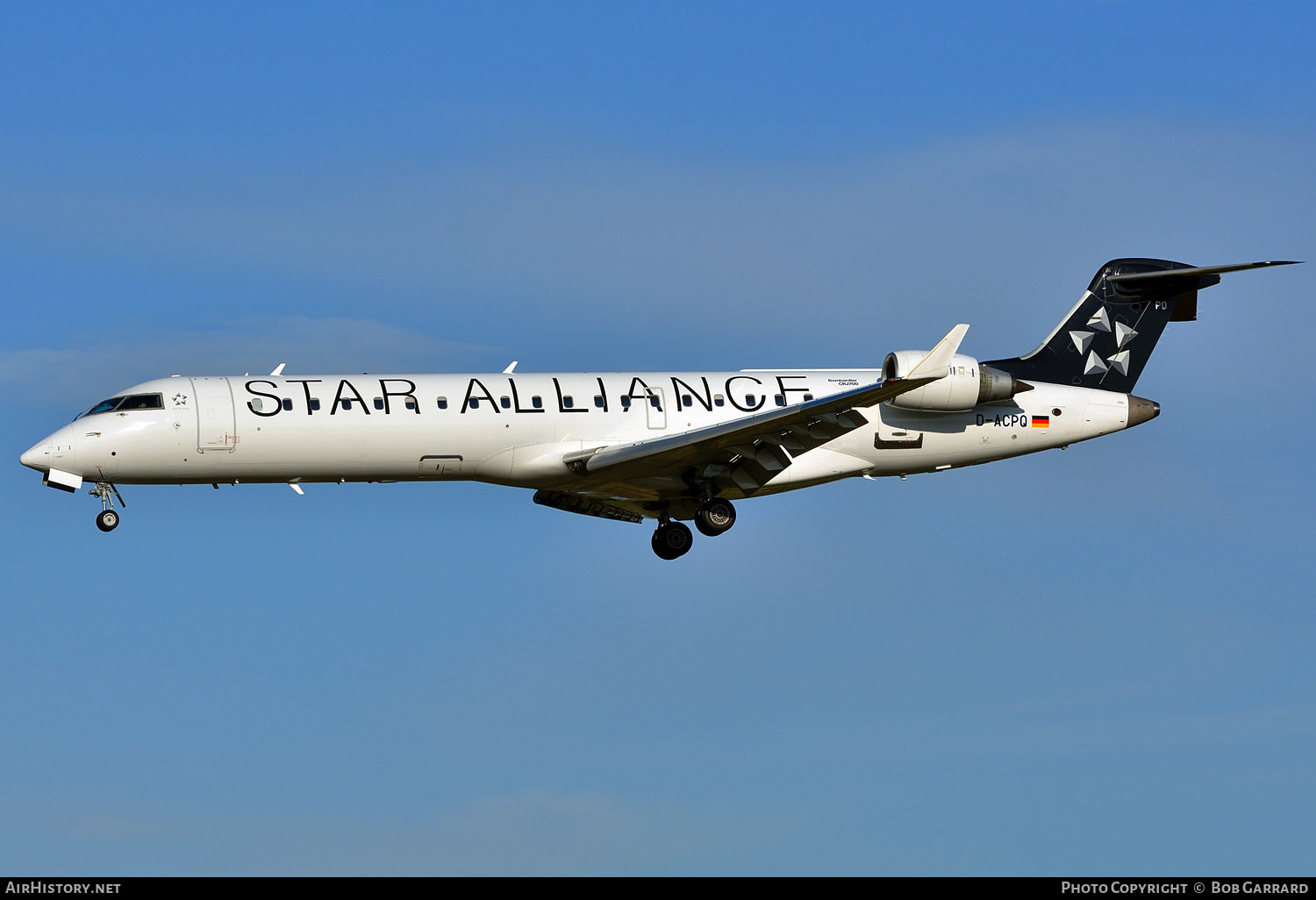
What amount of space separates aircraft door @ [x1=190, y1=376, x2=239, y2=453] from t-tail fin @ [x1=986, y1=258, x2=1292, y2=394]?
15824 mm

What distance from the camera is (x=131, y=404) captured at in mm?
33219

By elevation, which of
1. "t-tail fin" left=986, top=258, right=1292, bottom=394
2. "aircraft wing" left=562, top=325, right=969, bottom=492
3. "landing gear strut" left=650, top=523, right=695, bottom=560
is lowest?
"landing gear strut" left=650, top=523, right=695, bottom=560

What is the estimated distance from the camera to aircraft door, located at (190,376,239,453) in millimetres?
32781

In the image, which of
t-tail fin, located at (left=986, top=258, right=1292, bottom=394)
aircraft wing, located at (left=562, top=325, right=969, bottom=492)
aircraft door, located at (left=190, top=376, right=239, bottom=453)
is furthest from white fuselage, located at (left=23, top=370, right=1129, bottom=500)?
t-tail fin, located at (left=986, top=258, right=1292, bottom=394)

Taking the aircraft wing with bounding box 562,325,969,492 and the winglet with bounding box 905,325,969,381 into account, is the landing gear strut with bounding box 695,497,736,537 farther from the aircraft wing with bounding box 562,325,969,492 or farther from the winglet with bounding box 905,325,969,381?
the winglet with bounding box 905,325,969,381

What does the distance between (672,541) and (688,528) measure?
574 millimetres

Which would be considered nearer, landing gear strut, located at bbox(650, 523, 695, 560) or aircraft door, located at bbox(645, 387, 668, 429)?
aircraft door, located at bbox(645, 387, 668, 429)

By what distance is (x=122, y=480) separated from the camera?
33.1m

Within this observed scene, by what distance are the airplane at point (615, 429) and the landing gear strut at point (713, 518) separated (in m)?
0.04

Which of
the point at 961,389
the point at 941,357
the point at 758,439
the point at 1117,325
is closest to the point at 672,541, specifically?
the point at 758,439

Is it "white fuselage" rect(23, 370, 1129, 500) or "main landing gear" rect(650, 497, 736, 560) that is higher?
"white fuselage" rect(23, 370, 1129, 500)

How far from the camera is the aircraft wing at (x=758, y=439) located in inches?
1209
